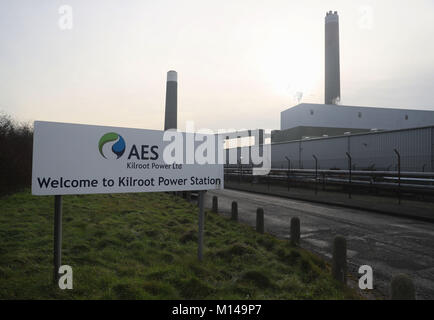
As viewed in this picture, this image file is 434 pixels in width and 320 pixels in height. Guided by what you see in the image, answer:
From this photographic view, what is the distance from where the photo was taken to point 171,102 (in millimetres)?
32438

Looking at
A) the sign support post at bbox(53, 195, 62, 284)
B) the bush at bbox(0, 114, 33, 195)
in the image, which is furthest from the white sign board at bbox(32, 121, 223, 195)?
the bush at bbox(0, 114, 33, 195)

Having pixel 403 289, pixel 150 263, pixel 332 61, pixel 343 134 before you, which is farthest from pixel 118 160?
pixel 332 61

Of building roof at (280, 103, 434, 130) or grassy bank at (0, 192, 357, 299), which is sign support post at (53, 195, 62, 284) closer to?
grassy bank at (0, 192, 357, 299)

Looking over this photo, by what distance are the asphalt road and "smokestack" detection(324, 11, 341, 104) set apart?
125 ft

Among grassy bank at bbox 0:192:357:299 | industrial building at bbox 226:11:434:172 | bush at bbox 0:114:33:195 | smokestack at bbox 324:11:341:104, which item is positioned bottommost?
grassy bank at bbox 0:192:357:299

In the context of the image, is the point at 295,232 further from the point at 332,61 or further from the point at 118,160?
the point at 332,61

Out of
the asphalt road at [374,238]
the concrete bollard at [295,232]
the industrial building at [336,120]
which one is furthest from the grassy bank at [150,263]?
the industrial building at [336,120]

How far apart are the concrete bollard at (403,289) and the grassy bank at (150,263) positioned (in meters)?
0.79

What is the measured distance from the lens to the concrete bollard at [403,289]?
9.35 ft

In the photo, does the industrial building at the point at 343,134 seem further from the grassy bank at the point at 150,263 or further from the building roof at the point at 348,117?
the grassy bank at the point at 150,263

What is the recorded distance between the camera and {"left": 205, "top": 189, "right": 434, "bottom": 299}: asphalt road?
185 inches
